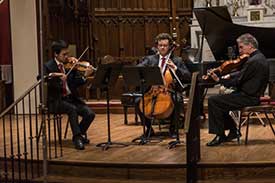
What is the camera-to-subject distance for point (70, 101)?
7051mm

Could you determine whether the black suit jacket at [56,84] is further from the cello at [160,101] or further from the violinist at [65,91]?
the cello at [160,101]

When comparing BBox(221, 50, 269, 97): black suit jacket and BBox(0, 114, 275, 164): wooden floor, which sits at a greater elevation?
BBox(221, 50, 269, 97): black suit jacket

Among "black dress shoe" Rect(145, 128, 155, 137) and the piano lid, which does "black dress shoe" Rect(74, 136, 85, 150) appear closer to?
"black dress shoe" Rect(145, 128, 155, 137)

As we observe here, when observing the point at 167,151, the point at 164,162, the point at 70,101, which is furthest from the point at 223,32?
the point at 164,162

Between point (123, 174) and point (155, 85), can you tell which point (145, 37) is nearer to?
point (155, 85)

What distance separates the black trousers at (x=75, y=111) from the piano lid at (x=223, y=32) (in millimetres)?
2001

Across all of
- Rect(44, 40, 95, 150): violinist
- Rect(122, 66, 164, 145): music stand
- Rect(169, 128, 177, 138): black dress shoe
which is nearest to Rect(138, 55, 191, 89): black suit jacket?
Rect(122, 66, 164, 145): music stand

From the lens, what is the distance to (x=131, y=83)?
265 inches

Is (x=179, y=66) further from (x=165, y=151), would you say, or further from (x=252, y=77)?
(x=165, y=151)

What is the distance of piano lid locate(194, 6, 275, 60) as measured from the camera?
758 cm

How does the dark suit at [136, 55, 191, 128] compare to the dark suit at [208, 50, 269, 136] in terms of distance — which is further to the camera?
the dark suit at [136, 55, 191, 128]

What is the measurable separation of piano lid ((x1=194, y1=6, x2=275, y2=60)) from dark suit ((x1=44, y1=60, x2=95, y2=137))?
190 cm

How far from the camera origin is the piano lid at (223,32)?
7578 millimetres

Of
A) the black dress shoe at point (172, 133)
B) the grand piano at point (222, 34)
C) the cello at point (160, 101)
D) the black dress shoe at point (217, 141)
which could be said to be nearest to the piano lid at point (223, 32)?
the grand piano at point (222, 34)
